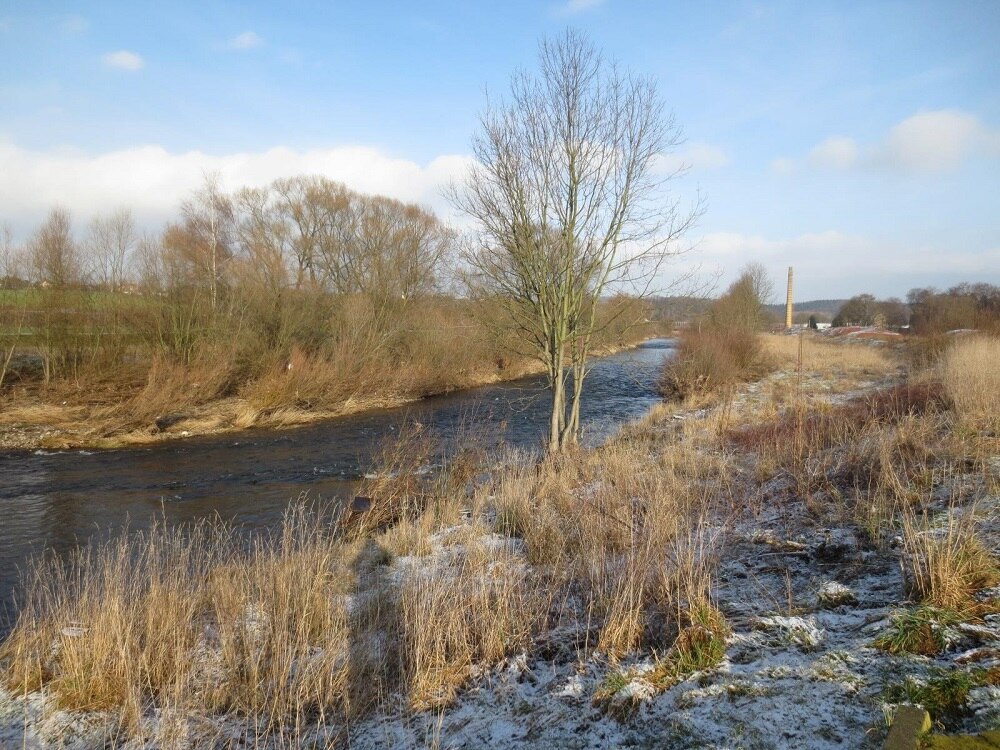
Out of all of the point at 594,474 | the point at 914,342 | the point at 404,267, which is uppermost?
the point at 404,267

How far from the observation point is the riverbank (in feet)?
53.4

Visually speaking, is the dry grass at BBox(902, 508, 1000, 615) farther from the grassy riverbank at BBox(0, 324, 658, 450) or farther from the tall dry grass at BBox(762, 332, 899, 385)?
the tall dry grass at BBox(762, 332, 899, 385)

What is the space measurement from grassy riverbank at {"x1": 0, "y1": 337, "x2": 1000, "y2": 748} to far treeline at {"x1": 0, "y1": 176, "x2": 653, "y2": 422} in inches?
234

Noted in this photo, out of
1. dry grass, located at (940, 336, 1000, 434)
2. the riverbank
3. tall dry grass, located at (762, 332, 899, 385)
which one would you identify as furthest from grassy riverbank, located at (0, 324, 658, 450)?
tall dry grass, located at (762, 332, 899, 385)

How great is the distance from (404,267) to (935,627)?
Answer: 28783mm

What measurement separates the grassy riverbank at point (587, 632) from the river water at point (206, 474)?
226 centimetres

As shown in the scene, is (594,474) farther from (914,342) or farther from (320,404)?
(914,342)

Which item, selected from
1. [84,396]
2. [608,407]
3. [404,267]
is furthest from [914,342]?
[84,396]

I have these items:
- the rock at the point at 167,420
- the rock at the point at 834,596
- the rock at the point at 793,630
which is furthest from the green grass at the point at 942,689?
the rock at the point at 167,420

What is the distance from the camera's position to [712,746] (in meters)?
2.78

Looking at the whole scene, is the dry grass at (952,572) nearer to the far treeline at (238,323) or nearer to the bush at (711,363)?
the far treeline at (238,323)

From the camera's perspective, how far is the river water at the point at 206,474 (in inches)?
380

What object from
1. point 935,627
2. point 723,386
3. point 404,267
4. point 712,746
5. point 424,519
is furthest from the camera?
point 404,267

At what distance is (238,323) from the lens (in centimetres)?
2223
